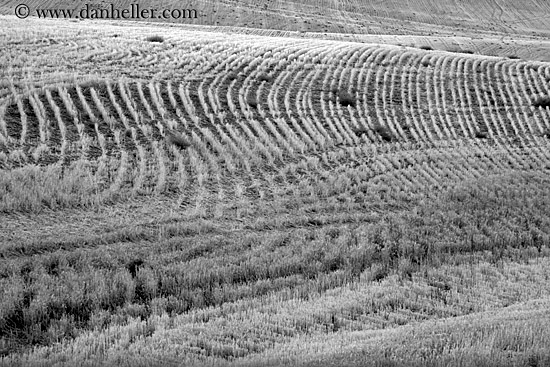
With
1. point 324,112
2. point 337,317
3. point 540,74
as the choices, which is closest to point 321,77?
point 324,112

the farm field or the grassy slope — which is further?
the grassy slope

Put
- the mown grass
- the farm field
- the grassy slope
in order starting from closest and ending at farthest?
the farm field → the mown grass → the grassy slope

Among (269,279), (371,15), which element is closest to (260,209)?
(269,279)

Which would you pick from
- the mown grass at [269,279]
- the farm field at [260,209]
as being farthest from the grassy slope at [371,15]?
the mown grass at [269,279]

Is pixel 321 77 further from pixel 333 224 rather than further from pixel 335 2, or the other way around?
pixel 335 2

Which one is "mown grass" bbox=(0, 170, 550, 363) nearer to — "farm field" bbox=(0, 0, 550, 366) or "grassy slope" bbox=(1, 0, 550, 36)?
"farm field" bbox=(0, 0, 550, 366)

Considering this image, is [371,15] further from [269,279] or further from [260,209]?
[269,279]

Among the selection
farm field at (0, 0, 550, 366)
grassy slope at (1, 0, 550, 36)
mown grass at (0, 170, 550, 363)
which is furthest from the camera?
grassy slope at (1, 0, 550, 36)

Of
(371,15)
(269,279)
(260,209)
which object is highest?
(269,279)

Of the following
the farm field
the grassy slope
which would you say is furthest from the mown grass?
the grassy slope
